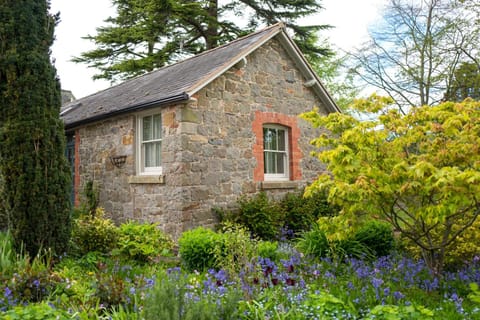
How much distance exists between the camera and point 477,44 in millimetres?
16125

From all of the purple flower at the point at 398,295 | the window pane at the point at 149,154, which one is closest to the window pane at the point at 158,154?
the window pane at the point at 149,154

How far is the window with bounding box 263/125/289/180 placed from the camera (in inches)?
427

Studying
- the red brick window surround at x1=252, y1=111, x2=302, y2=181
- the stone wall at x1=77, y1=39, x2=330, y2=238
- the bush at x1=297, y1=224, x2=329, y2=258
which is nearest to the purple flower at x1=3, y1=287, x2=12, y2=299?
the stone wall at x1=77, y1=39, x2=330, y2=238

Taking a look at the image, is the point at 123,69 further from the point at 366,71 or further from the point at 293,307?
the point at 293,307

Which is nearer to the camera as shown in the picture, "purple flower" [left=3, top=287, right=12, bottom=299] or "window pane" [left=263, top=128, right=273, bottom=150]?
"purple flower" [left=3, top=287, right=12, bottom=299]

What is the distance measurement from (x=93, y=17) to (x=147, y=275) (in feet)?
67.8

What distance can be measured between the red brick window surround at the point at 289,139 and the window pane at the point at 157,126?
2383 millimetres

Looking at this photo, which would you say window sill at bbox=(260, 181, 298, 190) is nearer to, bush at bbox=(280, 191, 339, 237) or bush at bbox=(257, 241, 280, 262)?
bush at bbox=(280, 191, 339, 237)

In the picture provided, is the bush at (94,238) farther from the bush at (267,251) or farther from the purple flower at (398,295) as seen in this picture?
the purple flower at (398,295)

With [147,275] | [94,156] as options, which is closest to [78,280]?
[147,275]

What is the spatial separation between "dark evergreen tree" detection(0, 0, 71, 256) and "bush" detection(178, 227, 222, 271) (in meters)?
1.99

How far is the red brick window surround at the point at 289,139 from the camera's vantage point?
1025cm

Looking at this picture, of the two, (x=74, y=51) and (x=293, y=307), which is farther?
(x=74, y=51)

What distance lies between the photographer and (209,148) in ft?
29.9
